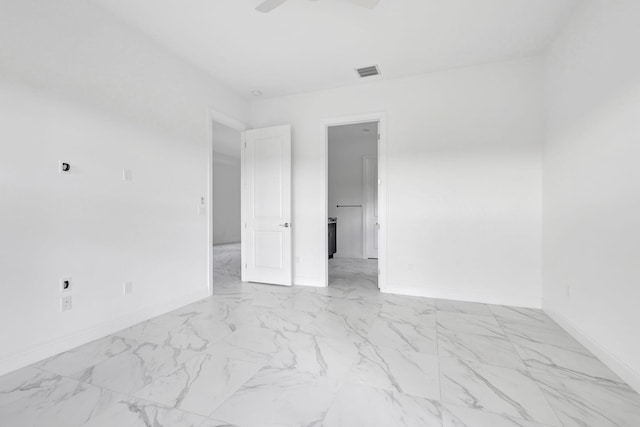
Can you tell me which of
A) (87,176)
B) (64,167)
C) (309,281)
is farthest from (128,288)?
(309,281)

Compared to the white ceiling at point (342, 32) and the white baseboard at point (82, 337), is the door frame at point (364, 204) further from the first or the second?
the white baseboard at point (82, 337)

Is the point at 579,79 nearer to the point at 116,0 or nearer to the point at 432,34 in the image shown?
the point at 432,34

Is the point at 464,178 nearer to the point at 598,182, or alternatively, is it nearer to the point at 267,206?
the point at 598,182

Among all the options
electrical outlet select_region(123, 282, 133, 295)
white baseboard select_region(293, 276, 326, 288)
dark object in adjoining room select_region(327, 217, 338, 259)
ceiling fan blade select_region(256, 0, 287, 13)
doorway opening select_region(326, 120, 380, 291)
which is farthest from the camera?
doorway opening select_region(326, 120, 380, 291)

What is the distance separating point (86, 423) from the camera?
144cm

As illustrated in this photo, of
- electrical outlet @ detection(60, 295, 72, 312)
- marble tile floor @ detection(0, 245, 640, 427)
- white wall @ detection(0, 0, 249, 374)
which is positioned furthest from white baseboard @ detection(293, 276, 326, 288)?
electrical outlet @ detection(60, 295, 72, 312)

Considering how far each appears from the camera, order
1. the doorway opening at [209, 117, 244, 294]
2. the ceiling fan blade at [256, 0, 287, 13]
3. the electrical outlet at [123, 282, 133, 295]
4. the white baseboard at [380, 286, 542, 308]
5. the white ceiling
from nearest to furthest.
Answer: the ceiling fan blade at [256, 0, 287, 13]
the white ceiling
the electrical outlet at [123, 282, 133, 295]
the white baseboard at [380, 286, 542, 308]
the doorway opening at [209, 117, 244, 294]

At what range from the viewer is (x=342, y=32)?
2.76 m

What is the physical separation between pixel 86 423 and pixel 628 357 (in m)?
3.08

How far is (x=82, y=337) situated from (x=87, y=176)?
1.27 meters

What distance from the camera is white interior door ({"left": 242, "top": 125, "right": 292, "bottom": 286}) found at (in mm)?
4105

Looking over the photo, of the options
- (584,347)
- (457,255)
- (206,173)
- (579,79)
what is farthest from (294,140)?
(584,347)

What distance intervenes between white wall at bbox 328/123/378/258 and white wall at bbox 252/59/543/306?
2.87 metres

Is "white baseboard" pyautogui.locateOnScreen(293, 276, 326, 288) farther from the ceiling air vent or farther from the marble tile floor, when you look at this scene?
the ceiling air vent
